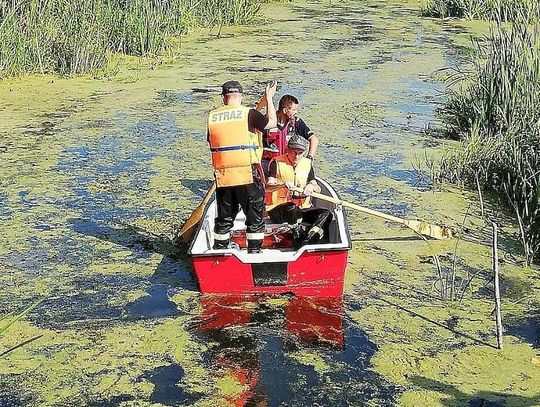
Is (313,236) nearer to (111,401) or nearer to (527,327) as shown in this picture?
(527,327)

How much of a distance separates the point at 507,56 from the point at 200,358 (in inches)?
172

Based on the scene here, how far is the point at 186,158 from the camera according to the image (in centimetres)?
726

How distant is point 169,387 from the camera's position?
12.1 feet

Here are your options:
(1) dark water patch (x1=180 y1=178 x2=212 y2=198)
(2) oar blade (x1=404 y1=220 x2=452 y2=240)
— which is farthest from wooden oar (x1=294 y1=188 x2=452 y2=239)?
(1) dark water patch (x1=180 y1=178 x2=212 y2=198)

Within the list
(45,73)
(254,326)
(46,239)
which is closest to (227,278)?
(254,326)

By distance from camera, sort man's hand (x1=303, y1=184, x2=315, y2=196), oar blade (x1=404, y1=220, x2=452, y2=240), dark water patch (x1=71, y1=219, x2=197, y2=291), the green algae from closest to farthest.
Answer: the green algae
dark water patch (x1=71, y1=219, x2=197, y2=291)
man's hand (x1=303, y1=184, x2=315, y2=196)
oar blade (x1=404, y1=220, x2=452, y2=240)

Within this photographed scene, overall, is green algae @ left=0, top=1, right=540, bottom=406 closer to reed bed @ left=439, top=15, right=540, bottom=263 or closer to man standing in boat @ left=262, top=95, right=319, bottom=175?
reed bed @ left=439, top=15, right=540, bottom=263

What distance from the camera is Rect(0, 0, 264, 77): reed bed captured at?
967 centimetres

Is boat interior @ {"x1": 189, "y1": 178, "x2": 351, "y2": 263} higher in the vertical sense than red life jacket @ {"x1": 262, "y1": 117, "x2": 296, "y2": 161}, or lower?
lower

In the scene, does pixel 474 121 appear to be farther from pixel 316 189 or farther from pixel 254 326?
pixel 254 326

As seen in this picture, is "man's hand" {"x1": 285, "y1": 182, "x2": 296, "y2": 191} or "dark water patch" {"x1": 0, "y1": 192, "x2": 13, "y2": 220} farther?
"dark water patch" {"x1": 0, "y1": 192, "x2": 13, "y2": 220}

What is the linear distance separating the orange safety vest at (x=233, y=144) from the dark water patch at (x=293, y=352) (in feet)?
2.11

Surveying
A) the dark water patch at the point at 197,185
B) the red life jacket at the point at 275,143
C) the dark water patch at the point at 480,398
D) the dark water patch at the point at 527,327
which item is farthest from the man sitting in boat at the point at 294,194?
the dark water patch at the point at 480,398

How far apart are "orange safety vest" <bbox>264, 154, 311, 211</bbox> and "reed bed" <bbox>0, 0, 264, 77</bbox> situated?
535cm
